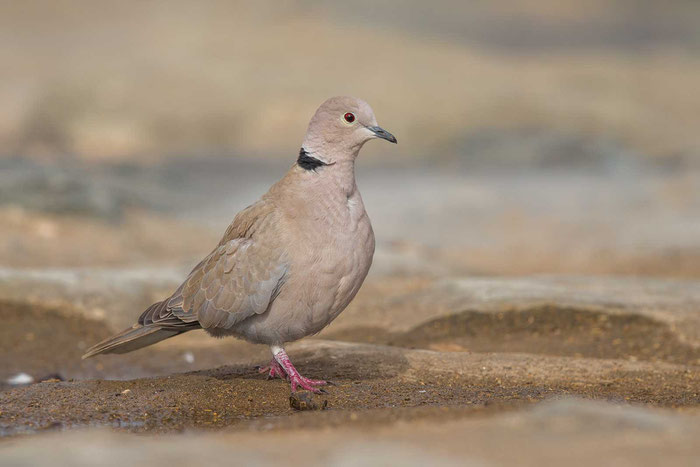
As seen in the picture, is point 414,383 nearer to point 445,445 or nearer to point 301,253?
point 301,253

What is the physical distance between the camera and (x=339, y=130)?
19.1 ft

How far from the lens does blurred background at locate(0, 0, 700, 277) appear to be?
45.4ft

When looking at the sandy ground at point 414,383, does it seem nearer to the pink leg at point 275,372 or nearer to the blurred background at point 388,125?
the pink leg at point 275,372

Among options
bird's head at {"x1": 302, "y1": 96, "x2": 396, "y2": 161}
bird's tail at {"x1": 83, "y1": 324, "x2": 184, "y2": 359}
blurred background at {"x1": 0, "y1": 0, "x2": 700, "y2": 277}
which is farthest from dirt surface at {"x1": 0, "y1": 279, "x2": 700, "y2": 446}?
blurred background at {"x1": 0, "y1": 0, "x2": 700, "y2": 277}

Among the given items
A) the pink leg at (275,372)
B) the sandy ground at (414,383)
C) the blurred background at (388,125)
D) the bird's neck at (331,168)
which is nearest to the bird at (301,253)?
the bird's neck at (331,168)

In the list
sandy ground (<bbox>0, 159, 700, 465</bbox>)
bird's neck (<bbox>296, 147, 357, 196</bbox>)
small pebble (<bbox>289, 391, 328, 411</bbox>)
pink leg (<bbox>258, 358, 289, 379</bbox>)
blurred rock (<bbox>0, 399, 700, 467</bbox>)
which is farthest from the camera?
pink leg (<bbox>258, 358, 289, 379</bbox>)

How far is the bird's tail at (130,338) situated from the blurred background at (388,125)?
415 cm

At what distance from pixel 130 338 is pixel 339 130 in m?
1.88

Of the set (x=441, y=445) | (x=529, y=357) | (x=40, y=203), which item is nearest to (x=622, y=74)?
(x=40, y=203)

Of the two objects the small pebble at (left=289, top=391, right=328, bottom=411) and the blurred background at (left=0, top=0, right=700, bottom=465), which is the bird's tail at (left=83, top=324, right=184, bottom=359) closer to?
the blurred background at (left=0, top=0, right=700, bottom=465)

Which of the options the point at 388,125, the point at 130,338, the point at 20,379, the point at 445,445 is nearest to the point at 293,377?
the point at 130,338

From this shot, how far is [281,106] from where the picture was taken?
22828 mm

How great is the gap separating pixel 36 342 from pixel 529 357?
4.33m

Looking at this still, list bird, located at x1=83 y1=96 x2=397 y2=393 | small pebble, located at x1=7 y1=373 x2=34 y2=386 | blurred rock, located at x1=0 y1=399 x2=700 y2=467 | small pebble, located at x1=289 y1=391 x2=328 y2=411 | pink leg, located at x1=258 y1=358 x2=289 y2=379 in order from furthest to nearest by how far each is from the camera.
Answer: small pebble, located at x1=7 y1=373 x2=34 y2=386 → pink leg, located at x1=258 y1=358 x2=289 y2=379 → bird, located at x1=83 y1=96 x2=397 y2=393 → small pebble, located at x1=289 y1=391 x2=328 y2=411 → blurred rock, located at x1=0 y1=399 x2=700 y2=467
